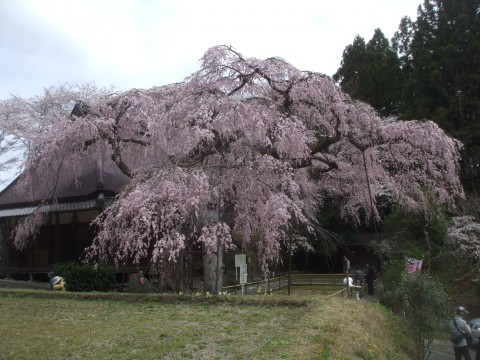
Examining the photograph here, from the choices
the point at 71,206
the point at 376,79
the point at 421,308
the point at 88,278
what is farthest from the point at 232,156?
the point at 376,79

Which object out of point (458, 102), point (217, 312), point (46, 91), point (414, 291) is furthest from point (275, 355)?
point (458, 102)

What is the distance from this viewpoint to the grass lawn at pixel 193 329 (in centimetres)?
676

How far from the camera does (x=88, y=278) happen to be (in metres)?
16.2

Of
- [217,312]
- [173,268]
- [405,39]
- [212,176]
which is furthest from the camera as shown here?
[405,39]

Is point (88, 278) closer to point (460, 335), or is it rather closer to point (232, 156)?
point (232, 156)

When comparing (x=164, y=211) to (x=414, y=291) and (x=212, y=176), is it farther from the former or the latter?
(x=414, y=291)

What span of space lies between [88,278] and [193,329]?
366 inches

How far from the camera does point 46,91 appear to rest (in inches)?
818

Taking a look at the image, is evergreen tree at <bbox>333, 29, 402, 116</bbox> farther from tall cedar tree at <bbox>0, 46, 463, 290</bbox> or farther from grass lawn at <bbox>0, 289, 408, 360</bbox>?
grass lawn at <bbox>0, 289, 408, 360</bbox>

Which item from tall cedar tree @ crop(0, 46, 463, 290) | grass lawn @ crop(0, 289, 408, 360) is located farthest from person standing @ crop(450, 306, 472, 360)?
tall cedar tree @ crop(0, 46, 463, 290)

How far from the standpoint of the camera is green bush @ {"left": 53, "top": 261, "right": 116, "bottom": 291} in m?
16.2

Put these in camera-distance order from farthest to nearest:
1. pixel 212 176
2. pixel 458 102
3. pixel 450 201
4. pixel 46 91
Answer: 1. pixel 458 102
2. pixel 46 91
3. pixel 450 201
4. pixel 212 176

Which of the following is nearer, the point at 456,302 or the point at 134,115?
the point at 134,115

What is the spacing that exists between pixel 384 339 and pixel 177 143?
6.62 meters
